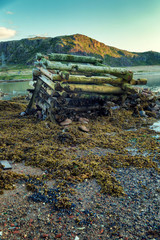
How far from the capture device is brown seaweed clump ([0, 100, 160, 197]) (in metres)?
4.34

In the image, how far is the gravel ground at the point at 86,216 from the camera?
2.77m

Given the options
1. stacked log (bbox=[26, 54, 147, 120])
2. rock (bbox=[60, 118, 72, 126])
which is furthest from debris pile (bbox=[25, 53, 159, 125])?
rock (bbox=[60, 118, 72, 126])

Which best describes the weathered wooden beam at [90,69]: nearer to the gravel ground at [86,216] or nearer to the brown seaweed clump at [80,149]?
the brown seaweed clump at [80,149]

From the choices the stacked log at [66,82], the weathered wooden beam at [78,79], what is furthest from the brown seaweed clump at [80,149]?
the weathered wooden beam at [78,79]

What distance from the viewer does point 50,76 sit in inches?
325

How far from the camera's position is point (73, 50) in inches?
5399

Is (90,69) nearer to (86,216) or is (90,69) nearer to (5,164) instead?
(5,164)

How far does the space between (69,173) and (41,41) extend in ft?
618

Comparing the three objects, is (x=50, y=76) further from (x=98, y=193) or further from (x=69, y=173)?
(x=98, y=193)

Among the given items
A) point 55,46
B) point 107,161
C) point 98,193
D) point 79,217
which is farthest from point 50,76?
point 55,46

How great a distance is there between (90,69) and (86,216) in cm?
744

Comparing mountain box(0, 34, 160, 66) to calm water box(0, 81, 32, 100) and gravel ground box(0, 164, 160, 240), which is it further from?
gravel ground box(0, 164, 160, 240)

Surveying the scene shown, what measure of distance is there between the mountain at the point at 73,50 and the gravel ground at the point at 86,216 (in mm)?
139370

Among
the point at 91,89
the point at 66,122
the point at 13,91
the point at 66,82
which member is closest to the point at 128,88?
the point at 91,89
